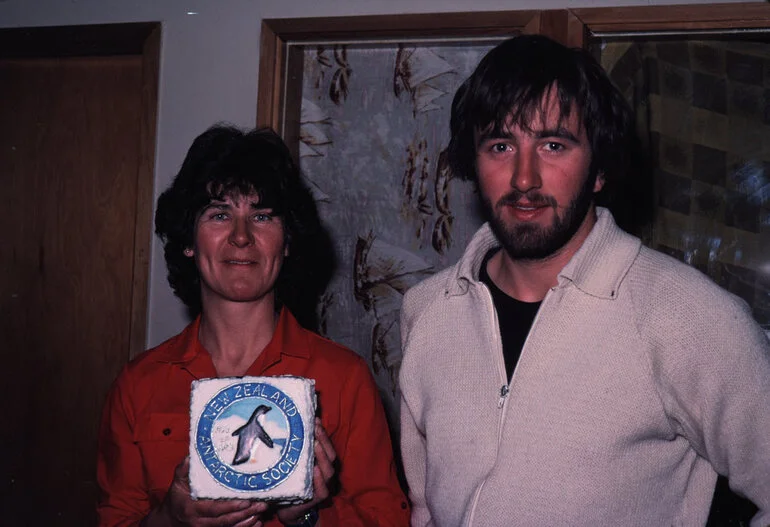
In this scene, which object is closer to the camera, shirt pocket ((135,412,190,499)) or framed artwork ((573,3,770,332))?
shirt pocket ((135,412,190,499))

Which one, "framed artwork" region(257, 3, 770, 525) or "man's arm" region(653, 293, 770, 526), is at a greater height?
"framed artwork" region(257, 3, 770, 525)

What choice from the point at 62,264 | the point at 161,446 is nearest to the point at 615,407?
the point at 161,446

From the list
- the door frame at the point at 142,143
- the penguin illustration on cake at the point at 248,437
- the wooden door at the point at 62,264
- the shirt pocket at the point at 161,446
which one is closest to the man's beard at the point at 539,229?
the penguin illustration on cake at the point at 248,437

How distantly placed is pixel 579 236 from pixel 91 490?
2.42 m

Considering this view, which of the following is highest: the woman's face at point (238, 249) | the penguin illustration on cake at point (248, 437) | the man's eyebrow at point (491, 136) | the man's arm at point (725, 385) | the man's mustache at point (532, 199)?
the man's eyebrow at point (491, 136)

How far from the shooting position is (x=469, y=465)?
5.16 ft

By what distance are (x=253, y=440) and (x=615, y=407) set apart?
0.71m

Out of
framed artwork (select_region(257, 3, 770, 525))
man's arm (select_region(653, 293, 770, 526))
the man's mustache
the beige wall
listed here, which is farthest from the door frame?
man's arm (select_region(653, 293, 770, 526))

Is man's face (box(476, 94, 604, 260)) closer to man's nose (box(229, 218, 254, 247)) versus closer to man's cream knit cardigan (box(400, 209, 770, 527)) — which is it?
man's cream knit cardigan (box(400, 209, 770, 527))

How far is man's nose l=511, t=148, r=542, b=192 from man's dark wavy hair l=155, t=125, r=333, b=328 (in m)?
0.64

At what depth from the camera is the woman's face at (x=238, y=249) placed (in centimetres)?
186

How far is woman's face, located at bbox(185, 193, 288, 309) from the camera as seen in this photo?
186 cm

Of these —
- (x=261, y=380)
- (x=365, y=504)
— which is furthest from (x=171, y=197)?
(x=365, y=504)

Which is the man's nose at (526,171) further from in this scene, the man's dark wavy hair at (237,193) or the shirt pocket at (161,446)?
the shirt pocket at (161,446)
